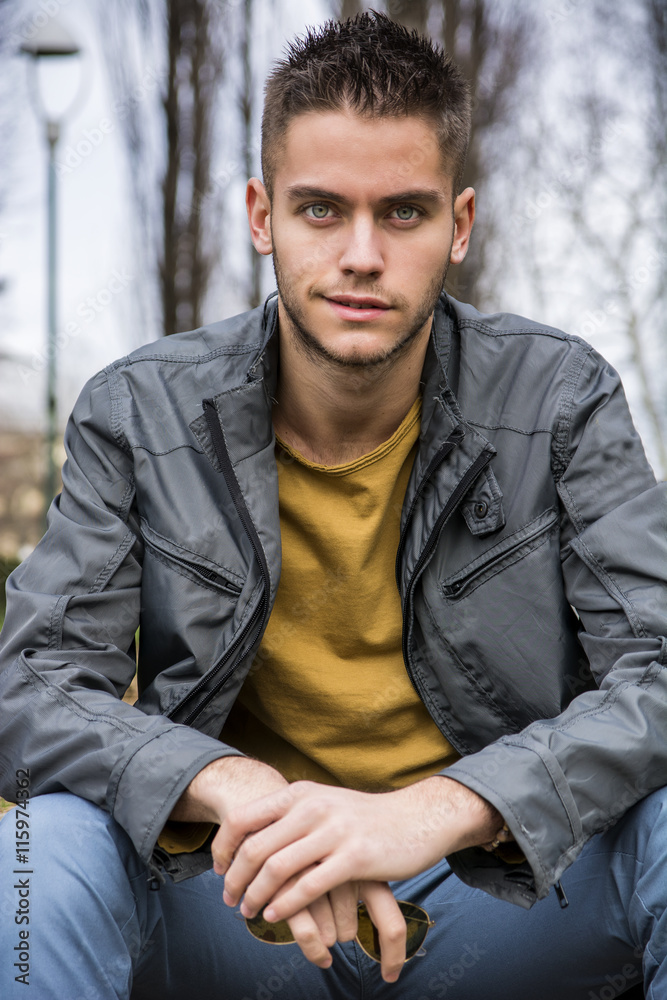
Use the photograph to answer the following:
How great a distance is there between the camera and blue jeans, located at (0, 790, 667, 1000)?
1.69 metres

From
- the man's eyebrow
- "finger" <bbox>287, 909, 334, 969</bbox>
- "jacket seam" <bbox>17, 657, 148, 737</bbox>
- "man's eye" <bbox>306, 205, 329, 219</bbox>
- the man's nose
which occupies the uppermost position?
the man's eyebrow

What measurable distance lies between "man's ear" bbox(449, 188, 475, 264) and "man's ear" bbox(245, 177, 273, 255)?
46 centimetres

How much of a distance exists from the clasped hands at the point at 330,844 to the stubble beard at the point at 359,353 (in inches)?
37.5

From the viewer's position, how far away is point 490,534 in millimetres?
2160

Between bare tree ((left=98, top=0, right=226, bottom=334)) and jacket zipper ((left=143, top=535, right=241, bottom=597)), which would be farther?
bare tree ((left=98, top=0, right=226, bottom=334))

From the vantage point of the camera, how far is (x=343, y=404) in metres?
2.32

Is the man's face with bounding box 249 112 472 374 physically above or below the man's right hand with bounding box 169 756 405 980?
above

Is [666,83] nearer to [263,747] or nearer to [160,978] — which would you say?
[263,747]

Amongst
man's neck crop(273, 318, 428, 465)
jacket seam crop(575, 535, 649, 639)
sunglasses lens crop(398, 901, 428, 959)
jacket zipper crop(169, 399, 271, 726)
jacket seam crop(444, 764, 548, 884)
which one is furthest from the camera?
man's neck crop(273, 318, 428, 465)

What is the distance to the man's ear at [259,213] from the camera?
95.3 inches

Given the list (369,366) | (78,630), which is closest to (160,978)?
(78,630)

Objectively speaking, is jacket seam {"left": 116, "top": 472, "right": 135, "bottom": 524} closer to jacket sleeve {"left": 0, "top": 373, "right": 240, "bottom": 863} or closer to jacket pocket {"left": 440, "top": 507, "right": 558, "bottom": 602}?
jacket sleeve {"left": 0, "top": 373, "right": 240, "bottom": 863}

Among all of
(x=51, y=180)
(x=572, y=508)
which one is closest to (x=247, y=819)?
(x=572, y=508)

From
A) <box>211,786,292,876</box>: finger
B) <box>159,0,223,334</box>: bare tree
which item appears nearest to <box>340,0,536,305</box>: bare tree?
<box>159,0,223,334</box>: bare tree
